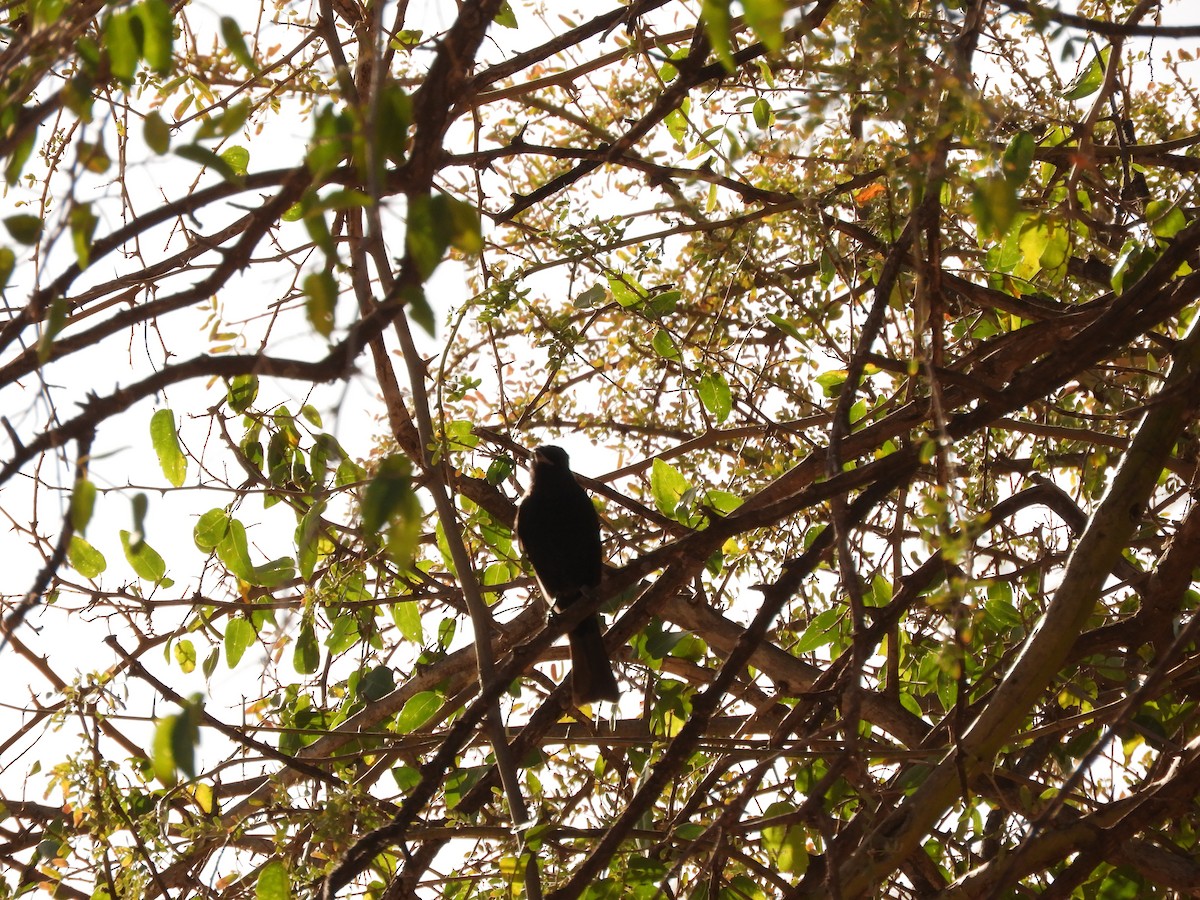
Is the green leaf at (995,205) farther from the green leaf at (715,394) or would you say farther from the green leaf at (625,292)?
the green leaf at (625,292)

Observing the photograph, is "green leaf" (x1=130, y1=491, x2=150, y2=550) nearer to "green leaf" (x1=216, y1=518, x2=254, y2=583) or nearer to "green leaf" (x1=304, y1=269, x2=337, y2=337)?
"green leaf" (x1=304, y1=269, x2=337, y2=337)

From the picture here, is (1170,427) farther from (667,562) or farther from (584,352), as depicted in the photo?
(584,352)

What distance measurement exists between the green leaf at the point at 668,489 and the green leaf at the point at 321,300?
2294 mm

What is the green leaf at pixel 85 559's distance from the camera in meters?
2.97

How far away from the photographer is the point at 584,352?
16.0ft

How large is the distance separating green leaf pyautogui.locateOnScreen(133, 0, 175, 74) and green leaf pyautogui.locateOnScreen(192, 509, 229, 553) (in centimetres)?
197

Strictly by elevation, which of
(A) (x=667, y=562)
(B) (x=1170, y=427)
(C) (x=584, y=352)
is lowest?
(B) (x=1170, y=427)

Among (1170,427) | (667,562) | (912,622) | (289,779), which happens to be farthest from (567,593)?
(1170,427)

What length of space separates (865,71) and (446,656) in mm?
2623

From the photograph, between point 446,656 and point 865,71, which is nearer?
point 865,71

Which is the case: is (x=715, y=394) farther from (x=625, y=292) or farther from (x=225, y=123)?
(x=225, y=123)

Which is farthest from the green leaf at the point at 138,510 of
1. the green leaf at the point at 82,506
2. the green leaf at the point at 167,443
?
the green leaf at the point at 167,443

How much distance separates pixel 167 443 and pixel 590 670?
1.43 meters

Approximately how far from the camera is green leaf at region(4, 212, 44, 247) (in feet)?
4.86
